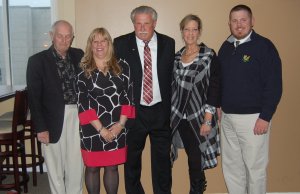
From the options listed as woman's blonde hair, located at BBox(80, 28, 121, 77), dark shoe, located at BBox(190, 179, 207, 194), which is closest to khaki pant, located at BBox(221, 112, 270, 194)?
dark shoe, located at BBox(190, 179, 207, 194)

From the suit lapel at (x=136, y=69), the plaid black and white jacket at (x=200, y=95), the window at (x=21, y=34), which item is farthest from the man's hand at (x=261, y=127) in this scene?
the window at (x=21, y=34)

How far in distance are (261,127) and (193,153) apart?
55 cm

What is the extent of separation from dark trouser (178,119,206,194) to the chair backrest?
143 centimetres

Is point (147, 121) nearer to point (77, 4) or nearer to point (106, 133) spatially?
point (106, 133)

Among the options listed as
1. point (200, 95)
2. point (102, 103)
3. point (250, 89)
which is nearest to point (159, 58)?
point (200, 95)

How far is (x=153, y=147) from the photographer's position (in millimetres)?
2764

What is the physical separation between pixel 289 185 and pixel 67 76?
7.43 feet

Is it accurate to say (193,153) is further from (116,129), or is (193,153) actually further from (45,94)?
(45,94)

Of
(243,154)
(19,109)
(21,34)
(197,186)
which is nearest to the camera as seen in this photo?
(243,154)

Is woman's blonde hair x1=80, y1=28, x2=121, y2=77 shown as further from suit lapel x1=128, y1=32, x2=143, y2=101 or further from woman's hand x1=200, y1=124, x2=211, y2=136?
woman's hand x1=200, y1=124, x2=211, y2=136

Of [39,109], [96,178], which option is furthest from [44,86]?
[96,178]

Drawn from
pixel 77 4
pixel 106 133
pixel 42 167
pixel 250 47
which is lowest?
pixel 42 167

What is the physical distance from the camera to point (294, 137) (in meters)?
3.11

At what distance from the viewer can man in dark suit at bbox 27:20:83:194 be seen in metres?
2.42
